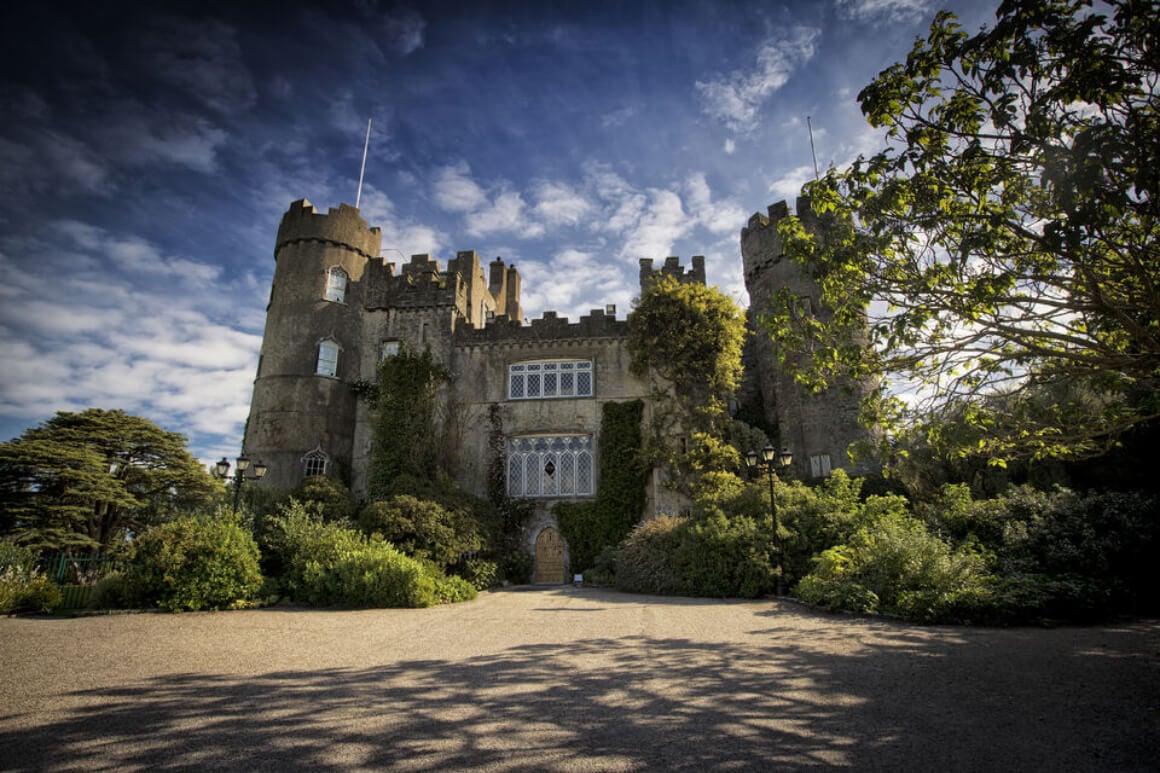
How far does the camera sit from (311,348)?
22.5 metres

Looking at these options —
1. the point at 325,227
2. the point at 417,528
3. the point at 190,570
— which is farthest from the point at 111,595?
the point at 325,227

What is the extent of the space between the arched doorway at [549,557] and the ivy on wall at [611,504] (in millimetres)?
545

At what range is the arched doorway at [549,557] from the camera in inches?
808

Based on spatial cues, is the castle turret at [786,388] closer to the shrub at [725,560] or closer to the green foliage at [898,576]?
the shrub at [725,560]

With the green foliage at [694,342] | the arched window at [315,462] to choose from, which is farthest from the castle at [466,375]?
the green foliage at [694,342]

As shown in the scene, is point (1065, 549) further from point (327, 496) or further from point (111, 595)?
point (327, 496)

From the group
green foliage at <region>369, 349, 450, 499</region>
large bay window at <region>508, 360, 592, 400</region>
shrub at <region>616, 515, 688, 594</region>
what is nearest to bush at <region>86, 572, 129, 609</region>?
green foliage at <region>369, 349, 450, 499</region>

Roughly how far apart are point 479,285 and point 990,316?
885 inches

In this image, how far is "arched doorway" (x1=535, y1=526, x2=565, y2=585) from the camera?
2053cm

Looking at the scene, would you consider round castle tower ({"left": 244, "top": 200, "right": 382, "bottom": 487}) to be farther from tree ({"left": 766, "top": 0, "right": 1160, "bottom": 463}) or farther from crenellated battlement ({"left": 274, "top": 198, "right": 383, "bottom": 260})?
tree ({"left": 766, "top": 0, "right": 1160, "bottom": 463})

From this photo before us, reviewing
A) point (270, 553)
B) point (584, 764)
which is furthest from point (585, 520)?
point (584, 764)

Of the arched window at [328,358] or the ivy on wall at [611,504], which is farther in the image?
the arched window at [328,358]

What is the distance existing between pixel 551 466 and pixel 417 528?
7.30 meters

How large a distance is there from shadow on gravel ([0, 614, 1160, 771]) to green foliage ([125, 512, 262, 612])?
20.1ft
